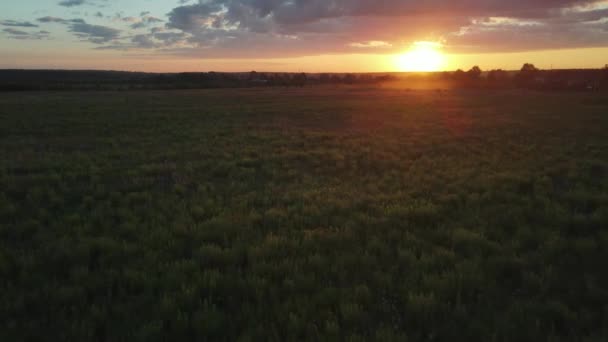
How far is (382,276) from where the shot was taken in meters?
4.77

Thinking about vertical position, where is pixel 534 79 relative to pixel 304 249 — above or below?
above

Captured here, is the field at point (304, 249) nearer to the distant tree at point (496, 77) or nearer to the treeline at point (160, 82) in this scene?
the treeline at point (160, 82)

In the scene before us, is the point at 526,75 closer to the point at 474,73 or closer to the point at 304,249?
the point at 474,73

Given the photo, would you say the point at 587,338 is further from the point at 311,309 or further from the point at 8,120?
the point at 8,120

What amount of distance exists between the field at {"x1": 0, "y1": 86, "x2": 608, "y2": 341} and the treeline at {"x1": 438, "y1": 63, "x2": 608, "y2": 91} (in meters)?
84.0

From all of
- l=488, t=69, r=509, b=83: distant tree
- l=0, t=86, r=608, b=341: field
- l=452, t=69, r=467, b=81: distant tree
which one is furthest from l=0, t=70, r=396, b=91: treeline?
l=0, t=86, r=608, b=341: field

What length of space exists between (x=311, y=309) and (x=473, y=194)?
584 cm

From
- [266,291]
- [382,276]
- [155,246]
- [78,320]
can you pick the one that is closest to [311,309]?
[266,291]

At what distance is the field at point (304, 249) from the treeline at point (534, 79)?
84.0 meters

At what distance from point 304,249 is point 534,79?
12133cm

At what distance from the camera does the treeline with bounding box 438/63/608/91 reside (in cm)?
8094

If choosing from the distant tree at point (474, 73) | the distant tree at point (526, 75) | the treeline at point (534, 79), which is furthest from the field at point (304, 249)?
the distant tree at point (474, 73)

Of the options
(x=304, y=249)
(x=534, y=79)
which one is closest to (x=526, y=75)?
(x=534, y=79)

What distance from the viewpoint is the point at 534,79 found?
350 feet
